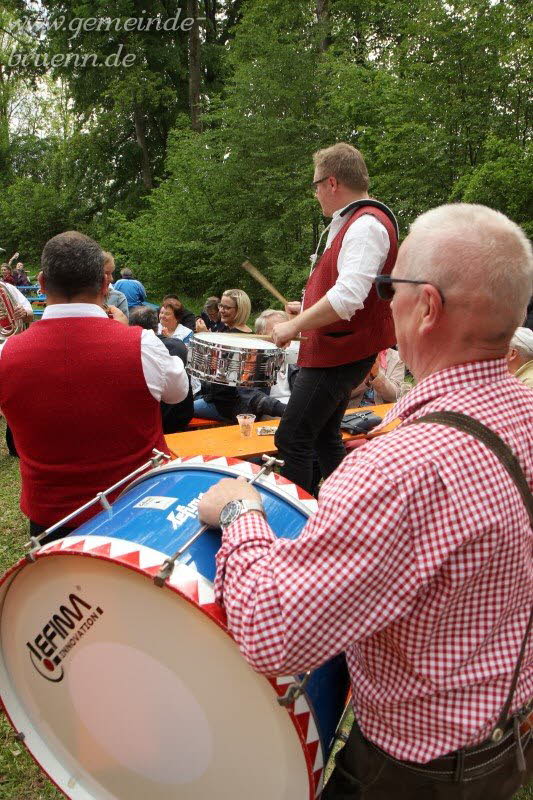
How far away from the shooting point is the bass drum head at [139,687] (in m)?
1.26

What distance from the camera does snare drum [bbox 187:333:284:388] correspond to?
3314 millimetres

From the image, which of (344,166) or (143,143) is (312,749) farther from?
(143,143)

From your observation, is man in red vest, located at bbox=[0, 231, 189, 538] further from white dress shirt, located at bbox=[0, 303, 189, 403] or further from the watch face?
the watch face

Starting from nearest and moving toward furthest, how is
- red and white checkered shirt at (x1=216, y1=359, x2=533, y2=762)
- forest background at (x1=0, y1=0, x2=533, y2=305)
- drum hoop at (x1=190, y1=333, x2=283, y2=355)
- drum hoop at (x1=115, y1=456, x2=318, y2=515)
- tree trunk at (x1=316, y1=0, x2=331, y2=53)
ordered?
red and white checkered shirt at (x1=216, y1=359, x2=533, y2=762), drum hoop at (x1=115, y1=456, x2=318, y2=515), drum hoop at (x1=190, y1=333, x2=283, y2=355), forest background at (x1=0, y1=0, x2=533, y2=305), tree trunk at (x1=316, y1=0, x2=331, y2=53)

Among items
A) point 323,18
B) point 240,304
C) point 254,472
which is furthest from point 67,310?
point 323,18

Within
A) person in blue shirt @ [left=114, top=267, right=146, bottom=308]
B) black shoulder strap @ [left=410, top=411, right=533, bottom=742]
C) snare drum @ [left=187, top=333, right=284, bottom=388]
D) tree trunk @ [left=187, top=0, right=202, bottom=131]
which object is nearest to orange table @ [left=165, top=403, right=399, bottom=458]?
snare drum @ [left=187, top=333, right=284, bottom=388]

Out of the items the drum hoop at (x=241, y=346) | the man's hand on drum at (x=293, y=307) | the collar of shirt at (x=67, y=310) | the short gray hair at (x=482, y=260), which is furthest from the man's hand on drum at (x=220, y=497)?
the man's hand on drum at (x=293, y=307)

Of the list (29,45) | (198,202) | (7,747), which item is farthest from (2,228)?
(7,747)

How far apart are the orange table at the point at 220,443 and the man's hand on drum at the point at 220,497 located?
6.97 feet

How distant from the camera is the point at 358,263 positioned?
8.73 feet

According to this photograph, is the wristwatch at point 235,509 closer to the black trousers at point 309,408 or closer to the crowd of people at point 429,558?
the crowd of people at point 429,558

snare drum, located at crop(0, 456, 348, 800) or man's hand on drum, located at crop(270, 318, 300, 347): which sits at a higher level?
man's hand on drum, located at crop(270, 318, 300, 347)

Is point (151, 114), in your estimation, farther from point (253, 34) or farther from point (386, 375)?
point (386, 375)

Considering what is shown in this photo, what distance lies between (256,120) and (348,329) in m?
10.5
